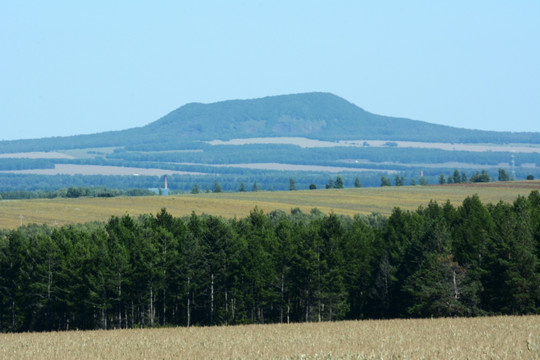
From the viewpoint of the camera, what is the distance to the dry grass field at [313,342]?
32.3m

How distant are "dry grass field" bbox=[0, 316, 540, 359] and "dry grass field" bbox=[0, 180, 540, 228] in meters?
83.6

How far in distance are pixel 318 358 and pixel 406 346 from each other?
5526mm

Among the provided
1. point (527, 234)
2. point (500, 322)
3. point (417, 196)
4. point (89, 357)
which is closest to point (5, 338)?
point (89, 357)

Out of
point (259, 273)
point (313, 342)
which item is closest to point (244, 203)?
point (259, 273)

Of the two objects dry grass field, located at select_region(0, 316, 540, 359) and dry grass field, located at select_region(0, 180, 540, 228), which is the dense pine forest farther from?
dry grass field, located at select_region(0, 180, 540, 228)

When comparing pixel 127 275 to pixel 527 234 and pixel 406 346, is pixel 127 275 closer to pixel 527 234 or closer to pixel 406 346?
pixel 527 234

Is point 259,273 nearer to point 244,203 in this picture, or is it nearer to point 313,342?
point 313,342

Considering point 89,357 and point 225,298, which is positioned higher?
point 89,357

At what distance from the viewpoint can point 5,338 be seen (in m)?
46.2

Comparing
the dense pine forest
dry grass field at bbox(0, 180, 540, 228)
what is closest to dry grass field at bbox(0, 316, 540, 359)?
the dense pine forest

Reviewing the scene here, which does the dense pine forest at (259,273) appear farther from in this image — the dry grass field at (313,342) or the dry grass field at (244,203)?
the dry grass field at (244,203)

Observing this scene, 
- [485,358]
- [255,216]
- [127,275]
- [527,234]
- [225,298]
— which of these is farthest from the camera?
[255,216]

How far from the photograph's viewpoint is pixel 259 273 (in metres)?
70.7

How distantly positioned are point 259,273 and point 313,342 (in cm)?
3276
